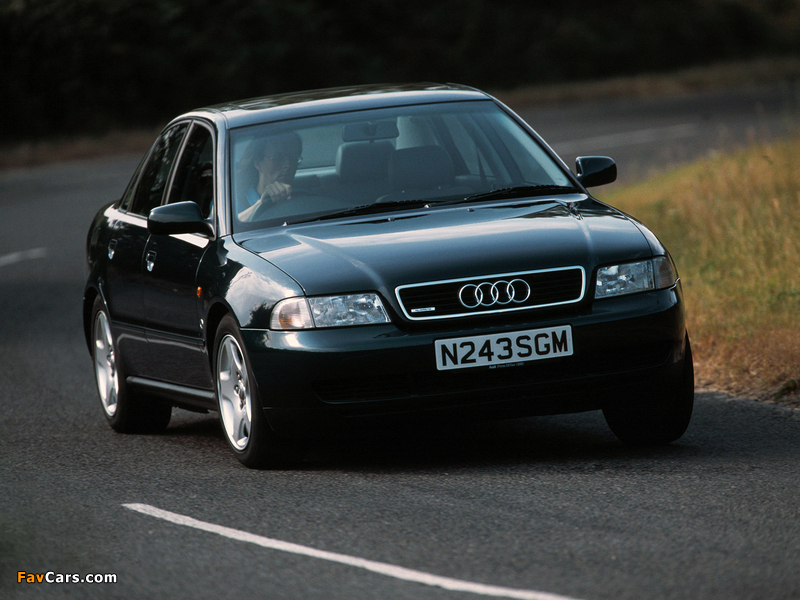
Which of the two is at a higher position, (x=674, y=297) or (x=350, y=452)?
(x=674, y=297)

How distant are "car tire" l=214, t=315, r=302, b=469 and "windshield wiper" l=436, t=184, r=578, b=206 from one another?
125 centimetres

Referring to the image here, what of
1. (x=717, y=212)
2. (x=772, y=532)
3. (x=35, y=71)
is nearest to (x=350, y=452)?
(x=772, y=532)

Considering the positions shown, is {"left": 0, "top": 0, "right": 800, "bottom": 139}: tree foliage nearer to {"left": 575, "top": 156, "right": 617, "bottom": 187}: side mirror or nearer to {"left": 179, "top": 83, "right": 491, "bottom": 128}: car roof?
{"left": 179, "top": 83, "right": 491, "bottom": 128}: car roof

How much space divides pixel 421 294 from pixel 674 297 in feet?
3.83

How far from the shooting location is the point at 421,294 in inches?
234

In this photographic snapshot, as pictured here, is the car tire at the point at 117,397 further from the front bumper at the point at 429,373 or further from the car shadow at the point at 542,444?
the front bumper at the point at 429,373

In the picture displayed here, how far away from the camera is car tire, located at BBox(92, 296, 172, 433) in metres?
7.98

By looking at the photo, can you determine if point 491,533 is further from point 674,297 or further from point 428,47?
point 428,47

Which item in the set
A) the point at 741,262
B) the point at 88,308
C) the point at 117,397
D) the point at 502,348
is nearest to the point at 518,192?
the point at 502,348

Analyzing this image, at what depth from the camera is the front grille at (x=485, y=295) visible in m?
5.94

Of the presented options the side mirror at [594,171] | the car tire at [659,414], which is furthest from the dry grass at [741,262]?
the side mirror at [594,171]

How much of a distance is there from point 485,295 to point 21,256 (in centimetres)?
1175

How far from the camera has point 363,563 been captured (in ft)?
15.8

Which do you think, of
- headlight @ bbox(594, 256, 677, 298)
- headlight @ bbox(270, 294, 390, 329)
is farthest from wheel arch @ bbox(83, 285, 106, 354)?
headlight @ bbox(594, 256, 677, 298)
